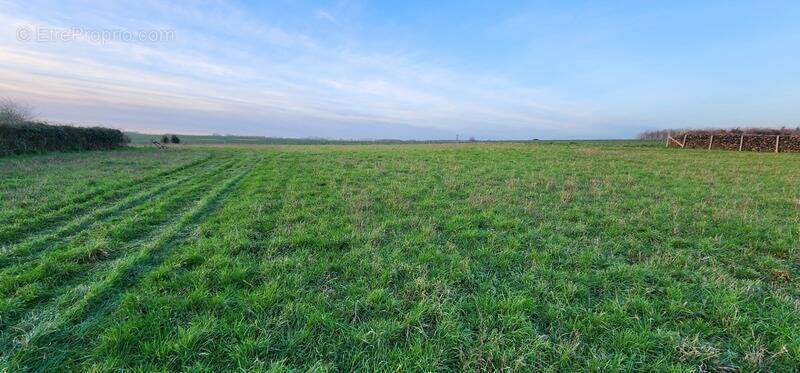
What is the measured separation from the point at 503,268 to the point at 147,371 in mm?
4294

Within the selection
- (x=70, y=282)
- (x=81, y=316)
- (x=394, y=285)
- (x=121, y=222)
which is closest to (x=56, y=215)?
(x=121, y=222)

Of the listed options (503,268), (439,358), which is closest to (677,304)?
(503,268)

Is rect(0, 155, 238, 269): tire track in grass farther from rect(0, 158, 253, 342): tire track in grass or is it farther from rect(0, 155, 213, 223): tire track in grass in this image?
rect(0, 155, 213, 223): tire track in grass

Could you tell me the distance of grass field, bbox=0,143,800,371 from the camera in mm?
3184

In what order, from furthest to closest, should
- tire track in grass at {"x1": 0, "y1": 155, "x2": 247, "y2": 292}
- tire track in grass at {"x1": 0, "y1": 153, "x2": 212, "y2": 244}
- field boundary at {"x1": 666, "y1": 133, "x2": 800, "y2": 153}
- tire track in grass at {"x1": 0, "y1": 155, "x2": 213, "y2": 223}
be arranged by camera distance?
field boundary at {"x1": 666, "y1": 133, "x2": 800, "y2": 153}
tire track in grass at {"x1": 0, "y1": 155, "x2": 213, "y2": 223}
tire track in grass at {"x1": 0, "y1": 153, "x2": 212, "y2": 244}
tire track in grass at {"x1": 0, "y1": 155, "x2": 247, "y2": 292}

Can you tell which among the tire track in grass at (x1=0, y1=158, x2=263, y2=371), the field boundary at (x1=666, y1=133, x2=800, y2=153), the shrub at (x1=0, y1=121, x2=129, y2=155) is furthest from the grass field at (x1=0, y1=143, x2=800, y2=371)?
the field boundary at (x1=666, y1=133, x2=800, y2=153)

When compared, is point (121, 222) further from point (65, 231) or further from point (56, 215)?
point (56, 215)

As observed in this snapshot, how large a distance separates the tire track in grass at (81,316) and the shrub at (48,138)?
25.0 metres

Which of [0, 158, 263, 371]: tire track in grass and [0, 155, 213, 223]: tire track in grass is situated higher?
[0, 155, 213, 223]: tire track in grass

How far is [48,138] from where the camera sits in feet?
81.6

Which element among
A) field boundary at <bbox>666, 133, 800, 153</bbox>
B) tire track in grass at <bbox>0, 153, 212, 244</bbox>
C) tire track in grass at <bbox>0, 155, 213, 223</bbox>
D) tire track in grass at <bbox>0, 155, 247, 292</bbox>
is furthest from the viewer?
field boundary at <bbox>666, 133, 800, 153</bbox>

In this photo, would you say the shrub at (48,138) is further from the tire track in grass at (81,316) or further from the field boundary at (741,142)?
the field boundary at (741,142)

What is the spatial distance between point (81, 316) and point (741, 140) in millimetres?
48473

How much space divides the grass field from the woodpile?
34.6m
